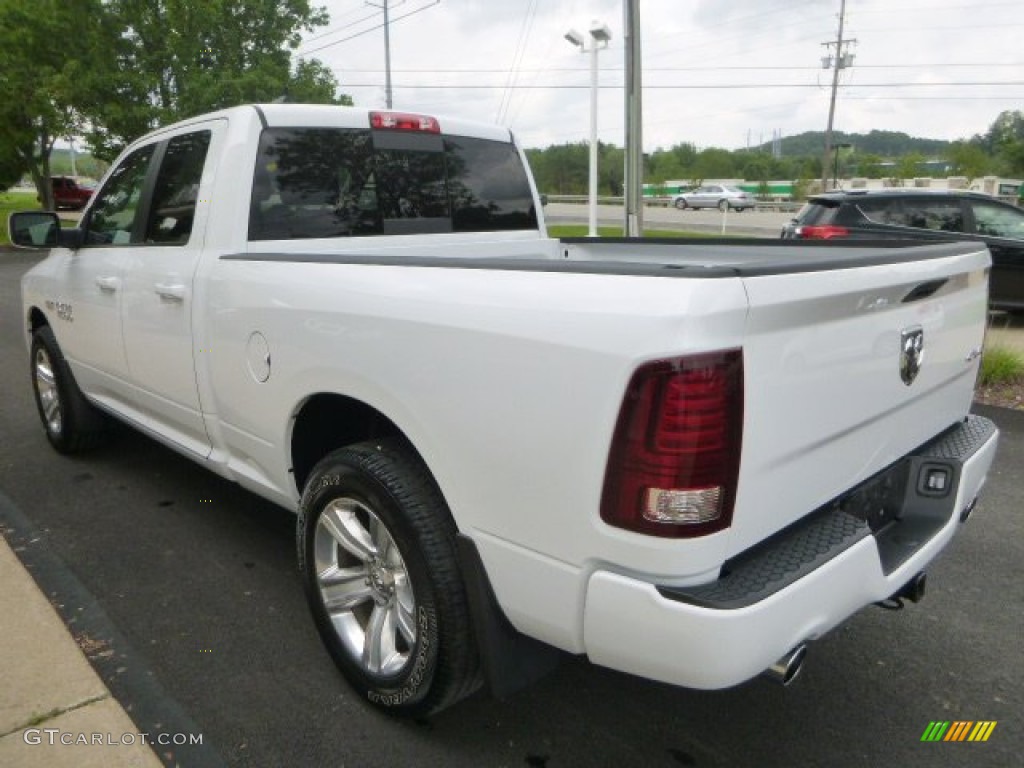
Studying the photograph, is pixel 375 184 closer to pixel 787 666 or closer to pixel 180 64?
pixel 787 666

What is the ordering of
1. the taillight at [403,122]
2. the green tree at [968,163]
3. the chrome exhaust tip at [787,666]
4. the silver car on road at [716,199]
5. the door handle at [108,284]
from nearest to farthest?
the chrome exhaust tip at [787,666], the taillight at [403,122], the door handle at [108,284], the silver car on road at [716,199], the green tree at [968,163]

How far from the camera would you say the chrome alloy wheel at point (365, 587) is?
230 cm

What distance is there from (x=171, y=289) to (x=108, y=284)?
2.53 ft

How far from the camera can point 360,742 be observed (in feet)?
7.64

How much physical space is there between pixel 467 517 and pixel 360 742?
0.89 metres

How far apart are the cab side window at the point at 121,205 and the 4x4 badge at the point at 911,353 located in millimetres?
3279

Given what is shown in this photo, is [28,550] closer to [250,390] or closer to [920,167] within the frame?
[250,390]

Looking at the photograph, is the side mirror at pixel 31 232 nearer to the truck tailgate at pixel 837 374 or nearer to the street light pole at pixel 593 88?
the truck tailgate at pixel 837 374

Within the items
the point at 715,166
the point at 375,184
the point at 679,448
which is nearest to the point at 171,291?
the point at 375,184

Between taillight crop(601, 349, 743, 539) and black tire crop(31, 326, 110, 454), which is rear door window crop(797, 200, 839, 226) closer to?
black tire crop(31, 326, 110, 454)

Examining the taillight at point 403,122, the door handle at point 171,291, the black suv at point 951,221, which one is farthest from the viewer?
the black suv at point 951,221

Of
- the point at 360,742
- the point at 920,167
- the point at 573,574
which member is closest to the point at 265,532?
the point at 360,742
